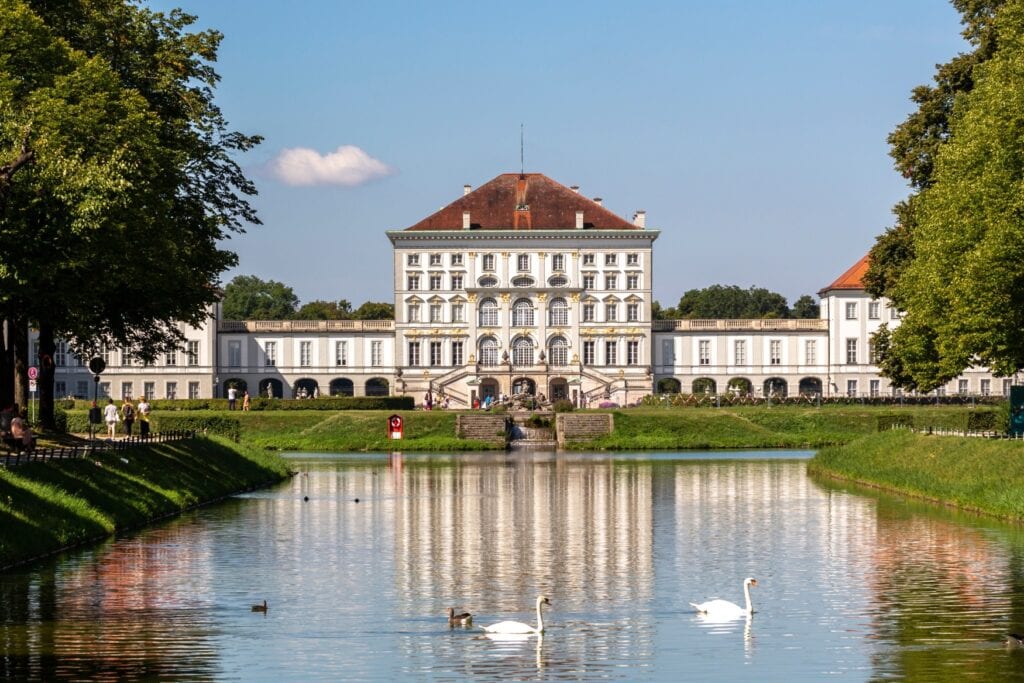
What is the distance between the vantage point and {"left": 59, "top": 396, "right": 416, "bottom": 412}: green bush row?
84.1 m

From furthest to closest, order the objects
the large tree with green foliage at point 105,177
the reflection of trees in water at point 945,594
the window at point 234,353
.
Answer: the window at point 234,353, the large tree with green foliage at point 105,177, the reflection of trees in water at point 945,594

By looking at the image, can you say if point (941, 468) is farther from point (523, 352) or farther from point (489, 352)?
point (489, 352)

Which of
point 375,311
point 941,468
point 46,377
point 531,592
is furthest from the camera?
point 375,311

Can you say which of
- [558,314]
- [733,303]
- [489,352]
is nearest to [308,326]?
[489,352]

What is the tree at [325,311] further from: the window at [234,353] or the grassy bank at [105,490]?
the grassy bank at [105,490]

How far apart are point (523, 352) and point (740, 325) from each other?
15048 millimetres

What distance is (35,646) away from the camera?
60.6 ft

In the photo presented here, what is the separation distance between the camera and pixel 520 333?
4390 inches

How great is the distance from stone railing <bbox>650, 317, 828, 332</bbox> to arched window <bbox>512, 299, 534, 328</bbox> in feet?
27.5

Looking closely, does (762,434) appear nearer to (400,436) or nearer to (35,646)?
(400,436)

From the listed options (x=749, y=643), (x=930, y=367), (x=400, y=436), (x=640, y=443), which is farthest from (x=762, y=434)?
(x=749, y=643)

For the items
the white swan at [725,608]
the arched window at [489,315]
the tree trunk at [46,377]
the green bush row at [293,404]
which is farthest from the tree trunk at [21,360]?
the arched window at [489,315]

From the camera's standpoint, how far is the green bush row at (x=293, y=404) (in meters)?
84.1

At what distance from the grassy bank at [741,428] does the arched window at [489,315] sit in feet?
113
